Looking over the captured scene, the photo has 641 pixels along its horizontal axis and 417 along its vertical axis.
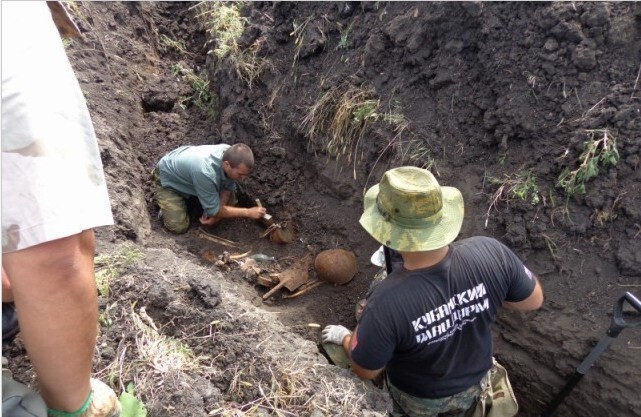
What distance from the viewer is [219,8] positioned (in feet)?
18.2

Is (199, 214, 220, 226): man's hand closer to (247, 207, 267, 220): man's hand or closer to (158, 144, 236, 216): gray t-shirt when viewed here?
(158, 144, 236, 216): gray t-shirt

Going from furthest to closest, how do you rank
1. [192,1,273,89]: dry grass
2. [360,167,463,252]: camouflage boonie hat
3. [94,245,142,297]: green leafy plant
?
[192,1,273,89]: dry grass < [94,245,142,297]: green leafy plant < [360,167,463,252]: camouflage boonie hat

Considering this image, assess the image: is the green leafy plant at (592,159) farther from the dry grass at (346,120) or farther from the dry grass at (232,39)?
the dry grass at (232,39)

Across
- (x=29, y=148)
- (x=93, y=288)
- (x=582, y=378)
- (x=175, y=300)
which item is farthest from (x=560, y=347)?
(x=29, y=148)

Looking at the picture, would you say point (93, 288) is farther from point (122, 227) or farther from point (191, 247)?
point (191, 247)

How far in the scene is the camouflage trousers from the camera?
8.82 feet

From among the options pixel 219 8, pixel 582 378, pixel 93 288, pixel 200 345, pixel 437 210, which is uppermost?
pixel 219 8

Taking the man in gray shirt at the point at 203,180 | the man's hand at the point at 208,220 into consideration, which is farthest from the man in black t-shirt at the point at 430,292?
the man's hand at the point at 208,220

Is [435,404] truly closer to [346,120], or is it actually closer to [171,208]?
[346,120]

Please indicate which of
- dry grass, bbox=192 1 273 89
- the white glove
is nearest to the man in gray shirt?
dry grass, bbox=192 1 273 89

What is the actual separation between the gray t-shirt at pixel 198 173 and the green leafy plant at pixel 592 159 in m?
2.84

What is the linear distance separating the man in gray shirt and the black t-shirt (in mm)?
2358

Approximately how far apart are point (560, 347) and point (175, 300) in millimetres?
2441

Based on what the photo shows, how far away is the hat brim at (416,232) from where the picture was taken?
7.01 ft
